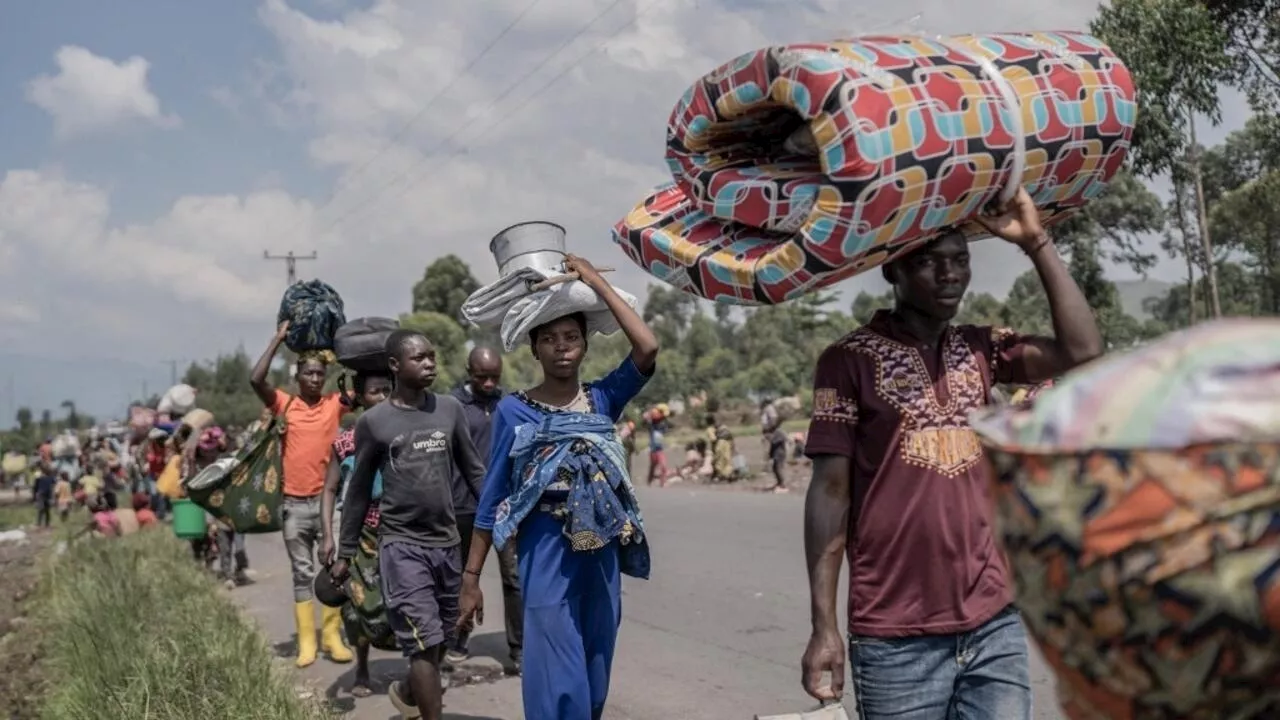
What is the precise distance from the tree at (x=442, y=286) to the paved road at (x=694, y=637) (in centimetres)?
4561

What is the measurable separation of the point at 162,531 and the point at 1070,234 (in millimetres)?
14344

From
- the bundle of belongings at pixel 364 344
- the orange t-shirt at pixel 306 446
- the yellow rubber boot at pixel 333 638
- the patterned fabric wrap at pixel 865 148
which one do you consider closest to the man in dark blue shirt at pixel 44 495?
the yellow rubber boot at pixel 333 638

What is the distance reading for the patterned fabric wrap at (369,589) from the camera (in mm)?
6234

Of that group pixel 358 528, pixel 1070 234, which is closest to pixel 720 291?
pixel 358 528

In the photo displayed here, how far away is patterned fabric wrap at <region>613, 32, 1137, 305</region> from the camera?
265 cm

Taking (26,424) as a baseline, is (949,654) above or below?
below

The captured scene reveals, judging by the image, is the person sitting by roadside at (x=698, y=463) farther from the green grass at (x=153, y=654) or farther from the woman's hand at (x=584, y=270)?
the woman's hand at (x=584, y=270)

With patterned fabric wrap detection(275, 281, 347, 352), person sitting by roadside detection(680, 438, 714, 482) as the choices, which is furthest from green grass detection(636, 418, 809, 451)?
patterned fabric wrap detection(275, 281, 347, 352)

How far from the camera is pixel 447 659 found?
299 inches

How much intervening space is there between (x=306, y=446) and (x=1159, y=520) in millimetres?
7021

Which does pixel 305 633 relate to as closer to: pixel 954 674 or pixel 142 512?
pixel 954 674

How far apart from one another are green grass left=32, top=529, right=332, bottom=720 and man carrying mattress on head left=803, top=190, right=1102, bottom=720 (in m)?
3.08

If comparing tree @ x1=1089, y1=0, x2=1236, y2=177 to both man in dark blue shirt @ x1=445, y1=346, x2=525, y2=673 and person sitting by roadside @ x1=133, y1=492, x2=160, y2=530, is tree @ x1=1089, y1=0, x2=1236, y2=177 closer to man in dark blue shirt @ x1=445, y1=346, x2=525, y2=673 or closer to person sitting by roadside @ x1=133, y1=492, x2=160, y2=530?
man in dark blue shirt @ x1=445, y1=346, x2=525, y2=673

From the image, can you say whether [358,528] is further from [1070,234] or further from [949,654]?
[1070,234]
